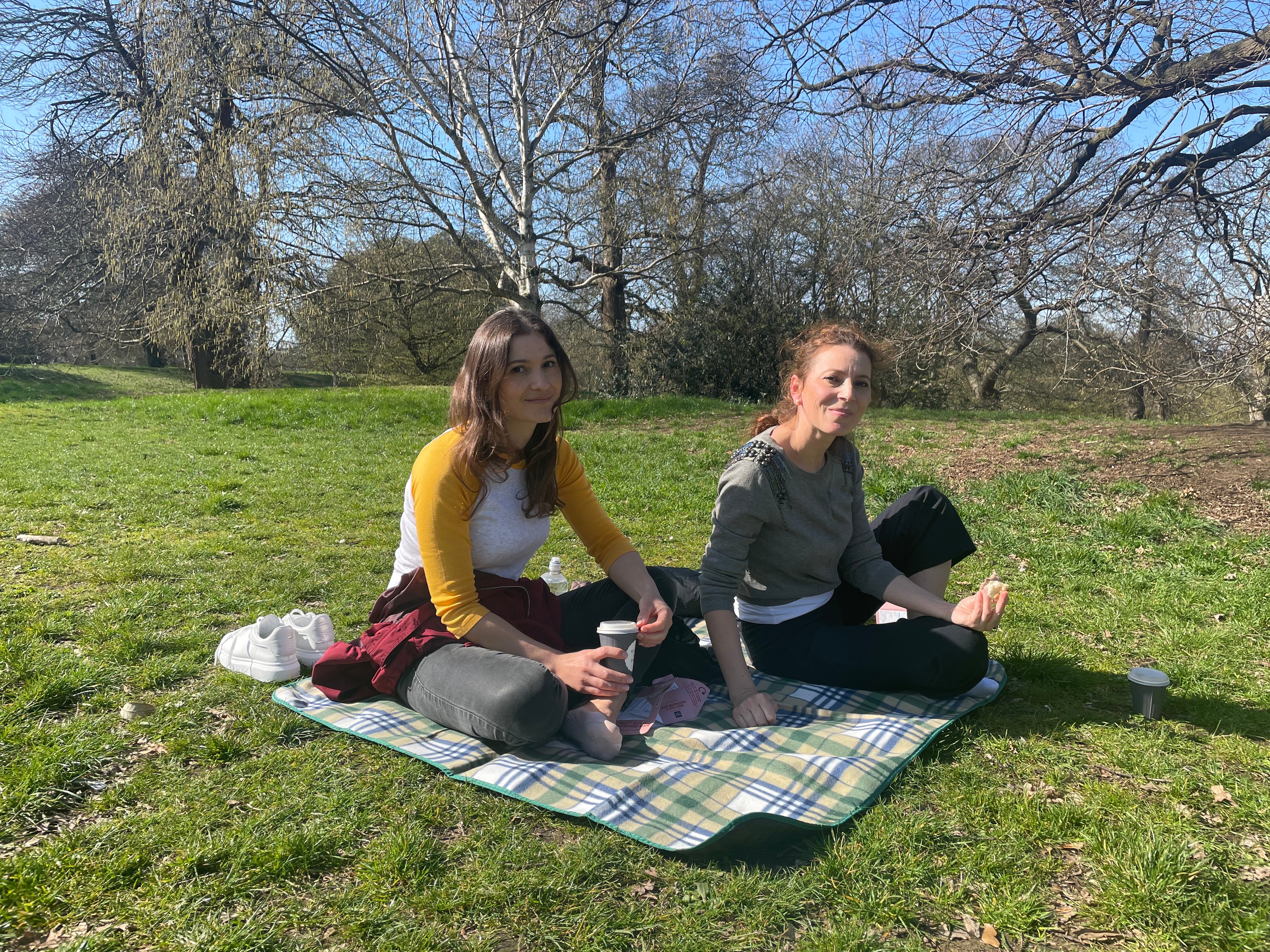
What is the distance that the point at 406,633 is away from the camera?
9.17ft

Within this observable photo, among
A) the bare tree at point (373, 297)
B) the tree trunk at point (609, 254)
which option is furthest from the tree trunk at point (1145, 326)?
the bare tree at point (373, 297)

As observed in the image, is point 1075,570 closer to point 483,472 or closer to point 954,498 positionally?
point 954,498

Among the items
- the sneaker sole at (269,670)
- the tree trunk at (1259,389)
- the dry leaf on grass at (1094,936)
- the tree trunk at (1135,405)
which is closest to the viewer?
the dry leaf on grass at (1094,936)

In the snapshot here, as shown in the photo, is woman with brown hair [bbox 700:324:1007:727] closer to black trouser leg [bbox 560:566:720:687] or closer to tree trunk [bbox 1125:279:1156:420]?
black trouser leg [bbox 560:566:720:687]

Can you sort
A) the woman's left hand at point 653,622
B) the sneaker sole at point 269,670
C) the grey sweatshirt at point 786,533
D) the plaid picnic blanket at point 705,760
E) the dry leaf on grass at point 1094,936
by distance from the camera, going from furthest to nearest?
the sneaker sole at point 269,670 → the grey sweatshirt at point 786,533 → the woman's left hand at point 653,622 → the plaid picnic blanket at point 705,760 → the dry leaf on grass at point 1094,936

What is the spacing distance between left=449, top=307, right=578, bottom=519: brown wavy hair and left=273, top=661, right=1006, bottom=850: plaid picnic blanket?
2.58 ft

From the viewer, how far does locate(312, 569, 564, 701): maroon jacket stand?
9.13ft

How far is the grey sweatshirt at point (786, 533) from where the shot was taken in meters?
2.90

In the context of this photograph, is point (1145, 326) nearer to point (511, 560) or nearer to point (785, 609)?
point (785, 609)

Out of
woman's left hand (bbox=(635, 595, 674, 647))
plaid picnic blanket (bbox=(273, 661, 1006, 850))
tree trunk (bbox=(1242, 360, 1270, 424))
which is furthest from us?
tree trunk (bbox=(1242, 360, 1270, 424))

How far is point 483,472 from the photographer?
2795mm

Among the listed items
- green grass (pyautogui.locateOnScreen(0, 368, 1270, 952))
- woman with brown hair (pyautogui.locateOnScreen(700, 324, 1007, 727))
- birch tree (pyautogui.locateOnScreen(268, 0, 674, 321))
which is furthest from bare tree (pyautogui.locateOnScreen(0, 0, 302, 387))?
woman with brown hair (pyautogui.locateOnScreen(700, 324, 1007, 727))

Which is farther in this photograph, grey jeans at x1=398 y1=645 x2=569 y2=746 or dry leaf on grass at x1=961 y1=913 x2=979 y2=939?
grey jeans at x1=398 y1=645 x2=569 y2=746

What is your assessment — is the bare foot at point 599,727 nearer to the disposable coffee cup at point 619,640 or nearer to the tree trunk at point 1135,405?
the disposable coffee cup at point 619,640
